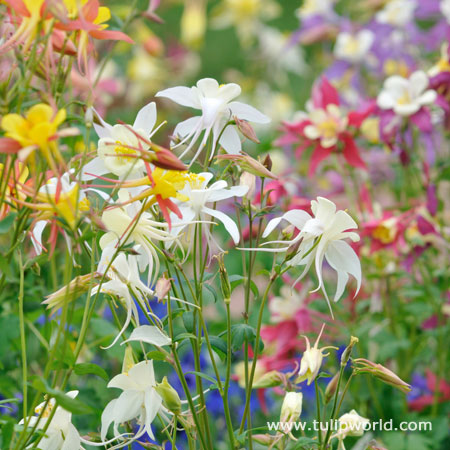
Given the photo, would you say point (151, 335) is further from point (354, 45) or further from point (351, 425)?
point (354, 45)

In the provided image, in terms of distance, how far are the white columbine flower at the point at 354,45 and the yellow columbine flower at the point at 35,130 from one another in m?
1.28

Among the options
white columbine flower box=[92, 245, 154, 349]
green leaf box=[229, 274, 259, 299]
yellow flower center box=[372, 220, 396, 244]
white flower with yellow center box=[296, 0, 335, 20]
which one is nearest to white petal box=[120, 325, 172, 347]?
white columbine flower box=[92, 245, 154, 349]

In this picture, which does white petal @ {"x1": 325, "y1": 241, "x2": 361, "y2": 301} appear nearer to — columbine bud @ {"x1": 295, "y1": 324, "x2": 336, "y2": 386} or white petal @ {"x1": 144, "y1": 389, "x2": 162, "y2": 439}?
columbine bud @ {"x1": 295, "y1": 324, "x2": 336, "y2": 386}

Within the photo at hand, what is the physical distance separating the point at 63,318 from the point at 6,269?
0.27 feet

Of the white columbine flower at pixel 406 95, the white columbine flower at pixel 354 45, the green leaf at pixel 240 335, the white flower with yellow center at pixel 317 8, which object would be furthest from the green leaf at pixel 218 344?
the white flower with yellow center at pixel 317 8

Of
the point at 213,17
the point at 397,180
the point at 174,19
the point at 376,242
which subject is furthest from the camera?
the point at 174,19

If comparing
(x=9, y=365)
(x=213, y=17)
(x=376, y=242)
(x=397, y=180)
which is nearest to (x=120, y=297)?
(x=9, y=365)

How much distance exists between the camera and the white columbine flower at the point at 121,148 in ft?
2.15

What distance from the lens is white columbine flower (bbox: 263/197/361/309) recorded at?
70 centimetres

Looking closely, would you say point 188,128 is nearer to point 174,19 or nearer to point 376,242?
point 376,242

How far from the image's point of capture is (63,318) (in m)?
0.60

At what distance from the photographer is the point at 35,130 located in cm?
55

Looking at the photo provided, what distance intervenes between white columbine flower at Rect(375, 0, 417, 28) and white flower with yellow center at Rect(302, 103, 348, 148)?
0.54 meters

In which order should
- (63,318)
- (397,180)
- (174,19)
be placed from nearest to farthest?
A: (63,318)
(397,180)
(174,19)
